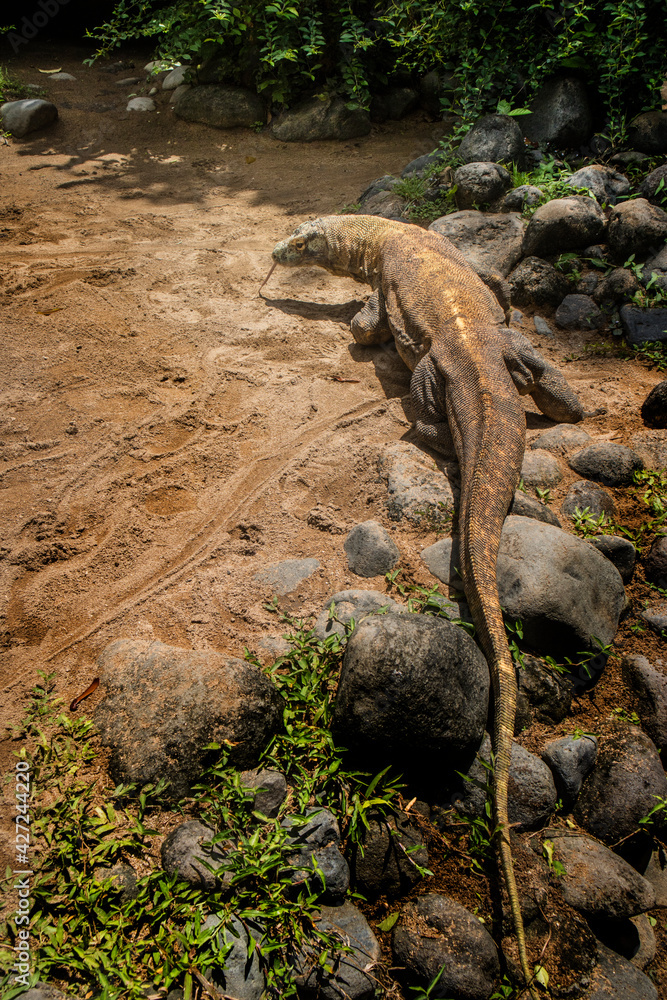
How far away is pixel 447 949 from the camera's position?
7.09 ft

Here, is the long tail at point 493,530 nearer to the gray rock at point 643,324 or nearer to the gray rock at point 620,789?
the gray rock at point 620,789

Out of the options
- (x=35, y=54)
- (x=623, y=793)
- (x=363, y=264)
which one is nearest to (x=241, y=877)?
(x=623, y=793)

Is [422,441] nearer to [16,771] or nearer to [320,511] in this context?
[320,511]

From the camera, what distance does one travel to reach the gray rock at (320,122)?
8844mm

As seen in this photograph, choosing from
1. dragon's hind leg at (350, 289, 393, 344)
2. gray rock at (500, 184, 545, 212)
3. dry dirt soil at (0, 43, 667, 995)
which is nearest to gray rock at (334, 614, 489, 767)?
dry dirt soil at (0, 43, 667, 995)

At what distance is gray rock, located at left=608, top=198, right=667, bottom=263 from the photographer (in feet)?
17.7

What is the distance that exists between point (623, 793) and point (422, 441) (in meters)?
2.53

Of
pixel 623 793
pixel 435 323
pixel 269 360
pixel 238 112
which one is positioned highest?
pixel 238 112

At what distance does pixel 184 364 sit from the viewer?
4.93 m

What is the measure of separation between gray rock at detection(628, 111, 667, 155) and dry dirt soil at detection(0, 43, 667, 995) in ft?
9.42

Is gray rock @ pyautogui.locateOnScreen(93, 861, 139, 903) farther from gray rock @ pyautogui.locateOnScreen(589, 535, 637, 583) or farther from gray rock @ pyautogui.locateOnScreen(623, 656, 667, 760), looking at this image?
gray rock @ pyautogui.locateOnScreen(589, 535, 637, 583)

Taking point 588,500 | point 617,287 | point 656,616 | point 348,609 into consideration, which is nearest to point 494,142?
point 617,287

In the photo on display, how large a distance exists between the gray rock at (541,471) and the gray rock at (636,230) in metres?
2.75

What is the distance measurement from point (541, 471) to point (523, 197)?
374cm
